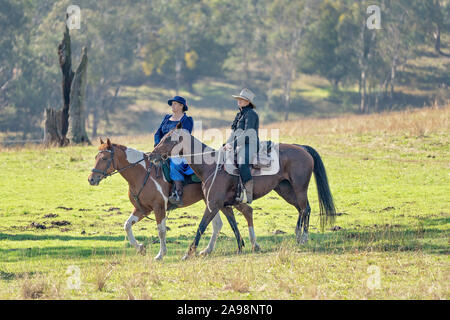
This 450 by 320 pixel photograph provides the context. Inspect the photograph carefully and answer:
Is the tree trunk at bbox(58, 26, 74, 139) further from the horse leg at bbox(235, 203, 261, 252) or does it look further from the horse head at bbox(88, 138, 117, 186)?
the horse leg at bbox(235, 203, 261, 252)

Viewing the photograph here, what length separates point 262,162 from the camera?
12977mm

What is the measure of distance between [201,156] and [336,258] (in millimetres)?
3112

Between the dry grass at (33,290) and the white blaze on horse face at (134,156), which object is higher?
the white blaze on horse face at (134,156)

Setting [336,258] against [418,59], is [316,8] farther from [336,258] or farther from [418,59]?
[336,258]

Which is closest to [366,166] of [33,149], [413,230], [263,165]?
[413,230]

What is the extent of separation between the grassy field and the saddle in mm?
1536

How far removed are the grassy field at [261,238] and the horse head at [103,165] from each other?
1.50 meters

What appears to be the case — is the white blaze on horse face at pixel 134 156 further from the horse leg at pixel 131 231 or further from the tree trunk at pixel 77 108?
the tree trunk at pixel 77 108

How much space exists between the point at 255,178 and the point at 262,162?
0.35 m

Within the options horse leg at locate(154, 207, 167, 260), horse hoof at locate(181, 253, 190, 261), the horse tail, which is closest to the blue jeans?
horse leg at locate(154, 207, 167, 260)

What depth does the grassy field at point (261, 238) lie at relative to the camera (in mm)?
9266

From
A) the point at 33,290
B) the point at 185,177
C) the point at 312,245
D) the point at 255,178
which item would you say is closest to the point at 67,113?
the point at 185,177

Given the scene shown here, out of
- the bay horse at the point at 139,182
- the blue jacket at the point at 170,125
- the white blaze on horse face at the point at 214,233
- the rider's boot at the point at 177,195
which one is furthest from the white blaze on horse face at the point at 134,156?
the white blaze on horse face at the point at 214,233

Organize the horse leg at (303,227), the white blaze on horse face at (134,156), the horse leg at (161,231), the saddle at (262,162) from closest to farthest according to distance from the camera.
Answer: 1. the horse leg at (161,231)
2. the saddle at (262,162)
3. the white blaze on horse face at (134,156)
4. the horse leg at (303,227)
